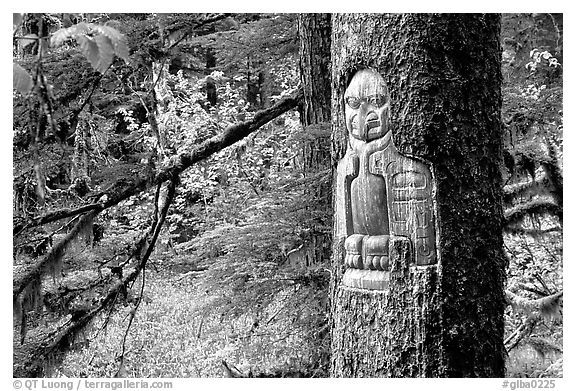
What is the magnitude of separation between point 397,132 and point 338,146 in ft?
1.75

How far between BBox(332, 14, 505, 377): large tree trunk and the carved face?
0.20 feet

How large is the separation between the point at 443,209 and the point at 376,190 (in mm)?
442

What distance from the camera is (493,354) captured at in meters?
3.76

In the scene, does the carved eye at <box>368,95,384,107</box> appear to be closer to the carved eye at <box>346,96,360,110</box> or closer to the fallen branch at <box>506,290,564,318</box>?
the carved eye at <box>346,96,360,110</box>

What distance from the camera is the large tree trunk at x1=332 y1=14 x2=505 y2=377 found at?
3617 millimetres

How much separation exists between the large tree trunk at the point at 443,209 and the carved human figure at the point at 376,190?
45 millimetres

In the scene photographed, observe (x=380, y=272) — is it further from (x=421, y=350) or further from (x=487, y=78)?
(x=487, y=78)

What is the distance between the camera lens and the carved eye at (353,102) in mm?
3918

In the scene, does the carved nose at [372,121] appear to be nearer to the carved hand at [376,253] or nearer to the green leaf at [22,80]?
the carved hand at [376,253]

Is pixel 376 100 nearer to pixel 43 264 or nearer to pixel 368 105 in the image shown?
pixel 368 105

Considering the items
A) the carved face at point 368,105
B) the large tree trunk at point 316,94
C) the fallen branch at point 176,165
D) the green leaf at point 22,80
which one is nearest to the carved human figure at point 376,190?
the carved face at point 368,105

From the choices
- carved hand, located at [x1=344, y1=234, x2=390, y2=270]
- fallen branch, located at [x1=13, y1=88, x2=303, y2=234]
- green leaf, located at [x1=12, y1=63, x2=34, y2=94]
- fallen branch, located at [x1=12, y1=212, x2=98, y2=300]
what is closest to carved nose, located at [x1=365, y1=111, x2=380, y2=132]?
carved hand, located at [x1=344, y1=234, x2=390, y2=270]

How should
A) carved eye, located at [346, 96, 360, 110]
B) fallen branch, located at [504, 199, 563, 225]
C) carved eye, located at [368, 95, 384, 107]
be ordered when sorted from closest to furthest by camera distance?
carved eye, located at [368, 95, 384, 107] < carved eye, located at [346, 96, 360, 110] < fallen branch, located at [504, 199, 563, 225]
